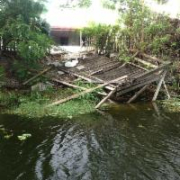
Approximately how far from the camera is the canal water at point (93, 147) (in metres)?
8.04

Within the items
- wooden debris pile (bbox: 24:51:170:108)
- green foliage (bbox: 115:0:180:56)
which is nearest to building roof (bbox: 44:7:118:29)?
green foliage (bbox: 115:0:180:56)

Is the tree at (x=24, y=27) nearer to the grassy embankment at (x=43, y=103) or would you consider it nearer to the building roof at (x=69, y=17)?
the grassy embankment at (x=43, y=103)

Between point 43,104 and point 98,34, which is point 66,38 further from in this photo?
point 43,104

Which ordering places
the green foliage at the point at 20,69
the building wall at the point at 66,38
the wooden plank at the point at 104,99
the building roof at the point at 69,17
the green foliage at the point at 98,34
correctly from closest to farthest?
the wooden plank at the point at 104,99, the green foliage at the point at 20,69, the green foliage at the point at 98,34, the building roof at the point at 69,17, the building wall at the point at 66,38

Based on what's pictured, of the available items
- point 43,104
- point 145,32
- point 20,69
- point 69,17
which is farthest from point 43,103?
point 69,17

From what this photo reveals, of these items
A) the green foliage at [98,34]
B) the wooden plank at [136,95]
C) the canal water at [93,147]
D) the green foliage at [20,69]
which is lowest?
the wooden plank at [136,95]

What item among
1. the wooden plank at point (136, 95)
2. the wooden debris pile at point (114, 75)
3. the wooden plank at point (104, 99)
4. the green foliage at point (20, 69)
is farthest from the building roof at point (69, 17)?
the wooden plank at point (104, 99)

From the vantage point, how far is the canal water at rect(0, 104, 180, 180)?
316 inches

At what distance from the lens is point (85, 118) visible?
41.9 feet

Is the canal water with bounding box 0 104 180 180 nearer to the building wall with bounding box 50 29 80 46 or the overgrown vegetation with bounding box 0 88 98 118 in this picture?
the overgrown vegetation with bounding box 0 88 98 118

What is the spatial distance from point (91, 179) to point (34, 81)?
29.2ft

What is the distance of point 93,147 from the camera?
9.83m

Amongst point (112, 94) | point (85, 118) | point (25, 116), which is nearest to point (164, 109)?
point (112, 94)

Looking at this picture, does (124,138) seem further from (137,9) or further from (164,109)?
(137,9)
